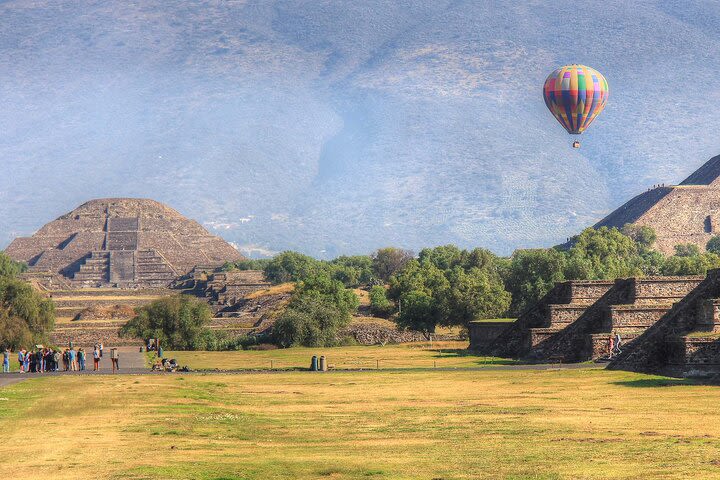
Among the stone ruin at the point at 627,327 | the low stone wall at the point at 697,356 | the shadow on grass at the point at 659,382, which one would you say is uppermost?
the stone ruin at the point at 627,327

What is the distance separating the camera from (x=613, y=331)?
6009 centimetres

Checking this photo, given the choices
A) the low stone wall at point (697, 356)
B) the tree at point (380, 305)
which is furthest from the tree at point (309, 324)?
the low stone wall at point (697, 356)

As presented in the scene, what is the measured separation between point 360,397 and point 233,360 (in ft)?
121

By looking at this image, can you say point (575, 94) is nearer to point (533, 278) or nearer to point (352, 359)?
point (533, 278)

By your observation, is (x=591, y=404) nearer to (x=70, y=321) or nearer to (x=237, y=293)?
(x=70, y=321)

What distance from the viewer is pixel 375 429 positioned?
35875 millimetres

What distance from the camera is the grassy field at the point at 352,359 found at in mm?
70188

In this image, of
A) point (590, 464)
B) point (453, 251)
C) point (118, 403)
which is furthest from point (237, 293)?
point (590, 464)

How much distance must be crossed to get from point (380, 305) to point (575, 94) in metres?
27.4

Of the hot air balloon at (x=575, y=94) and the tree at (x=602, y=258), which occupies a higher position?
the hot air balloon at (x=575, y=94)

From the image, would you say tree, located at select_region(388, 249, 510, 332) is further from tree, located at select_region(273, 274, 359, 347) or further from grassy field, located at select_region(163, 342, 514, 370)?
tree, located at select_region(273, 274, 359, 347)

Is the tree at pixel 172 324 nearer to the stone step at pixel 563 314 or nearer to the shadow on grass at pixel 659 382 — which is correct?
the stone step at pixel 563 314

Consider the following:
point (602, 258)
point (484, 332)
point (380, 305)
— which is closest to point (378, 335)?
point (380, 305)

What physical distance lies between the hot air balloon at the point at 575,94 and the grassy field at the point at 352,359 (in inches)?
1371
